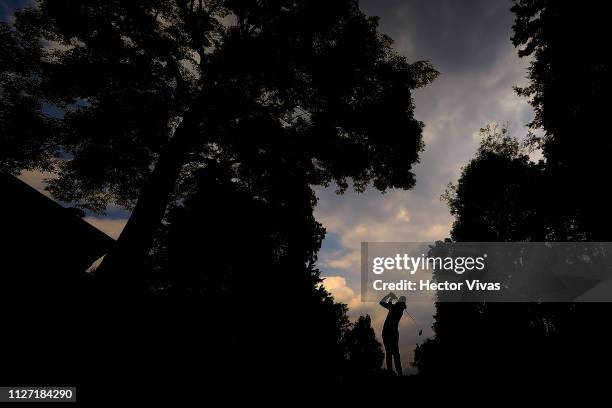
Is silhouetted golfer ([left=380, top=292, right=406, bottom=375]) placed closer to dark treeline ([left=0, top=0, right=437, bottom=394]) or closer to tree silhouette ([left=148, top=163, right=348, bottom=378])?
dark treeline ([left=0, top=0, right=437, bottom=394])

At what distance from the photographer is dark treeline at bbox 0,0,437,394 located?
30.2 feet

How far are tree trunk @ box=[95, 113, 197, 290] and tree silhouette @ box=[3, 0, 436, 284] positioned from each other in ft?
0.15

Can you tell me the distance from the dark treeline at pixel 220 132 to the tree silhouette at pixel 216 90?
55mm

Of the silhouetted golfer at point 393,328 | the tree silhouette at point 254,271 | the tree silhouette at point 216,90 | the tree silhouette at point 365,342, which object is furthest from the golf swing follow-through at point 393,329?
the tree silhouette at point 365,342

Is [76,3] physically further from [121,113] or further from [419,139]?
[419,139]

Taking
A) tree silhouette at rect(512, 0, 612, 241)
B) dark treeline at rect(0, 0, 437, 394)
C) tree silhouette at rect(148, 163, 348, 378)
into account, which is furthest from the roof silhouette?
tree silhouette at rect(512, 0, 612, 241)

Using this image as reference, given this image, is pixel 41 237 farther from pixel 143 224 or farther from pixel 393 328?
pixel 393 328

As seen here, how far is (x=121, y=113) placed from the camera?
11.0 metres

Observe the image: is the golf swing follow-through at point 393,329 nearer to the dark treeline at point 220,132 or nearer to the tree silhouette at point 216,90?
the dark treeline at point 220,132

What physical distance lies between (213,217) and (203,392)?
12471mm

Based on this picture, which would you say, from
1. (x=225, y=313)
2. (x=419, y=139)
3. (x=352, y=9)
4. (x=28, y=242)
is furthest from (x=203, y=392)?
(x=352, y=9)

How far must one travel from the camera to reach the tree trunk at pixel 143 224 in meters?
8.45

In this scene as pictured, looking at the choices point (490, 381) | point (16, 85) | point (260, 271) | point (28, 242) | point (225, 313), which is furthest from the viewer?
point (260, 271)

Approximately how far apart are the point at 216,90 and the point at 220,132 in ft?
6.08
